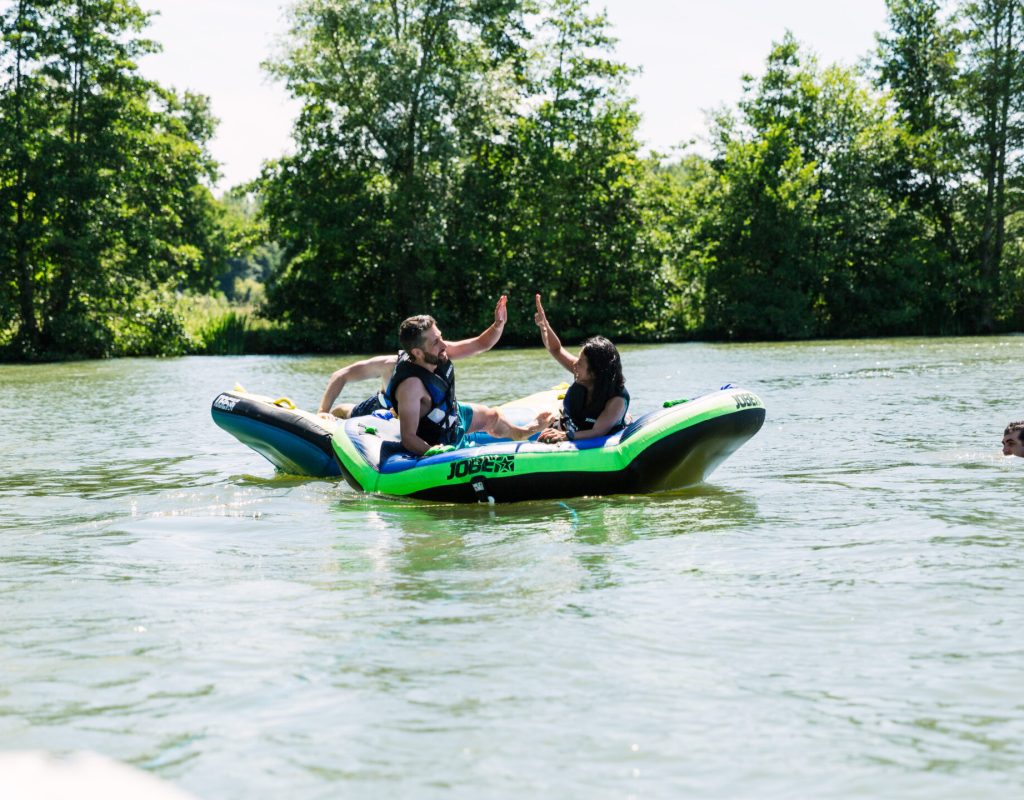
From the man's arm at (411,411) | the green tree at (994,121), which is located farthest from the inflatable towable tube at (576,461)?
the green tree at (994,121)

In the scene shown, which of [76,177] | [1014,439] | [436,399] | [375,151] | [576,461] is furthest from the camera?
[375,151]

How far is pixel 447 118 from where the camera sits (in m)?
32.3

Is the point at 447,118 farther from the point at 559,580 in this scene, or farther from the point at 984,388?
the point at 559,580

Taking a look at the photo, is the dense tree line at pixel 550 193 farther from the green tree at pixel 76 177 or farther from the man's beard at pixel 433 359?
the man's beard at pixel 433 359

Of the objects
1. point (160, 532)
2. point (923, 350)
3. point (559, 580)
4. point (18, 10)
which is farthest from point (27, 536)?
point (18, 10)

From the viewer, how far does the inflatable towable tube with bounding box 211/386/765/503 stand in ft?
22.6

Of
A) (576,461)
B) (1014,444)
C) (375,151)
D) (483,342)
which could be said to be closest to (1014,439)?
(1014,444)

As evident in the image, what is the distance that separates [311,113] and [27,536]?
2757cm

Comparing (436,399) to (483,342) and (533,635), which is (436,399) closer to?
(483,342)

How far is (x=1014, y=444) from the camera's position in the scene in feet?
25.5

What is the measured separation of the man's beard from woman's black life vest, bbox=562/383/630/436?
0.79 m

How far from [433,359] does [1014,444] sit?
12.3ft

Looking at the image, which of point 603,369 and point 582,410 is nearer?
point 603,369

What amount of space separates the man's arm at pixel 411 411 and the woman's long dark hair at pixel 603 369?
0.99 m
